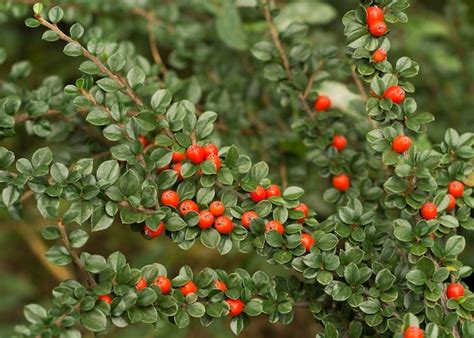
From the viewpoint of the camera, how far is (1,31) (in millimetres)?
2684

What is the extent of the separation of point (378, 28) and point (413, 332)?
0.60 m

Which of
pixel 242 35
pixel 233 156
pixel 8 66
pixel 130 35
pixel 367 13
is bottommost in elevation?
pixel 8 66

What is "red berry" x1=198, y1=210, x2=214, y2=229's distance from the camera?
4.46 ft

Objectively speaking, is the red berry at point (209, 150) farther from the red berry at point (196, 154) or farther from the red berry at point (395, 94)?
the red berry at point (395, 94)

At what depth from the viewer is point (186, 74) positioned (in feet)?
9.26

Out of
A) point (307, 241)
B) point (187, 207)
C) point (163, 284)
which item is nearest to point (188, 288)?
point (163, 284)

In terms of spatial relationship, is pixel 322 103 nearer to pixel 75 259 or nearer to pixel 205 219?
pixel 205 219

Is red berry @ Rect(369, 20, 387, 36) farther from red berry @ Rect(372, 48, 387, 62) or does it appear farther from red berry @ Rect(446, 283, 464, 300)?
red berry @ Rect(446, 283, 464, 300)

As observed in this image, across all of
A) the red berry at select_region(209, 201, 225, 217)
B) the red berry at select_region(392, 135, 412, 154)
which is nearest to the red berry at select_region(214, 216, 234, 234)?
the red berry at select_region(209, 201, 225, 217)

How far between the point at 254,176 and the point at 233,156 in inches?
2.8

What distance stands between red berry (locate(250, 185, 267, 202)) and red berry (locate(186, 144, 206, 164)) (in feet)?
0.42

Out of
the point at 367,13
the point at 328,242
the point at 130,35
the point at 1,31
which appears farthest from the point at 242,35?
the point at 1,31

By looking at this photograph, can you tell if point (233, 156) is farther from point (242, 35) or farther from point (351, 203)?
point (242, 35)

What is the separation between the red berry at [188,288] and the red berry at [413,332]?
42 cm
